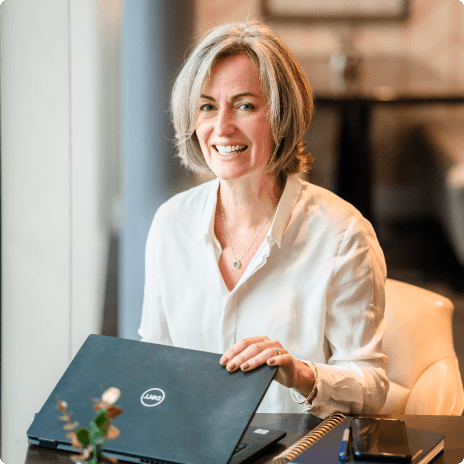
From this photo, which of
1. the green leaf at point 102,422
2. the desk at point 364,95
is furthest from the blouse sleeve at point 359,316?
the desk at point 364,95

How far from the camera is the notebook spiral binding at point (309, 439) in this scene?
0.87 metres

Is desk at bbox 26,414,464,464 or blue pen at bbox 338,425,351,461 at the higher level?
blue pen at bbox 338,425,351,461

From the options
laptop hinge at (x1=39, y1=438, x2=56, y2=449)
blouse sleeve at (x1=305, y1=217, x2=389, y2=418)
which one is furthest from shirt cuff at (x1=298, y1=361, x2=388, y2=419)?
laptop hinge at (x1=39, y1=438, x2=56, y2=449)

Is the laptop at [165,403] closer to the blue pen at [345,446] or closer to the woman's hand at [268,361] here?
the woman's hand at [268,361]

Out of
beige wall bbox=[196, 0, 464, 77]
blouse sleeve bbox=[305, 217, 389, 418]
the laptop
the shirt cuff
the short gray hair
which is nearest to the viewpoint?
the laptop

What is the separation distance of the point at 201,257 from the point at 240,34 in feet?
1.88

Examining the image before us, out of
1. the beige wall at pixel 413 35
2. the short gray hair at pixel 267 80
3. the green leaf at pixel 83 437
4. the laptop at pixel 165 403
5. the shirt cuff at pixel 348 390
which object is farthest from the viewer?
the beige wall at pixel 413 35

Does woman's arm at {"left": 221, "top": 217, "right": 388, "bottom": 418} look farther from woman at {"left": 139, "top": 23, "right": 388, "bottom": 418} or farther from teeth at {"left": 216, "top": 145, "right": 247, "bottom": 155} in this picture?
teeth at {"left": 216, "top": 145, "right": 247, "bottom": 155}

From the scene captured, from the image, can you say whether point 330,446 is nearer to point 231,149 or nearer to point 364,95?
point 231,149

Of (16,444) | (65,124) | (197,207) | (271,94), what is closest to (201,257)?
(197,207)

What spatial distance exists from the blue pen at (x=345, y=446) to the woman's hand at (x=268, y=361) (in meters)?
0.15

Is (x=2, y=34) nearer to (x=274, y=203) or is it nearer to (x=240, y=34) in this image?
(x=240, y=34)

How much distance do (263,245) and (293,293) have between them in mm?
138

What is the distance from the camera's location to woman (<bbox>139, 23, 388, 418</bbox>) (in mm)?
1347
